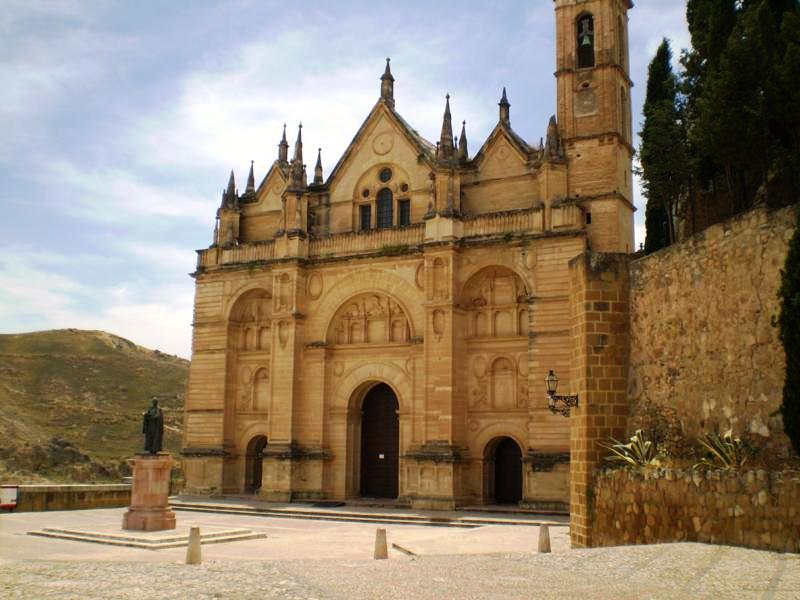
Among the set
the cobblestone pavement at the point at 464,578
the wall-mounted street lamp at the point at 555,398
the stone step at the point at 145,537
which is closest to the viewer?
the cobblestone pavement at the point at 464,578

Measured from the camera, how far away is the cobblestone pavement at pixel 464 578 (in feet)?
31.6

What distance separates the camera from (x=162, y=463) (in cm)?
2194

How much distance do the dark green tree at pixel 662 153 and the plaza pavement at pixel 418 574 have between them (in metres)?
13.9

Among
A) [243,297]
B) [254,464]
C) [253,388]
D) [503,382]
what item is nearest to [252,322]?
[243,297]

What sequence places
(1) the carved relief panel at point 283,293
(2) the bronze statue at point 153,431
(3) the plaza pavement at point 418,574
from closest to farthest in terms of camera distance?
(3) the plaza pavement at point 418,574
(2) the bronze statue at point 153,431
(1) the carved relief panel at point 283,293

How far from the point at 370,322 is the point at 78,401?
37.6 m

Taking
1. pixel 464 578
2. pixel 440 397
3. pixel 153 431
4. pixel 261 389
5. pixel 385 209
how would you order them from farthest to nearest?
1. pixel 261 389
2. pixel 385 209
3. pixel 440 397
4. pixel 153 431
5. pixel 464 578

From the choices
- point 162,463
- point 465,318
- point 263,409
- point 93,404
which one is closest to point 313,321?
point 263,409

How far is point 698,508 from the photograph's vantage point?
41.0 ft

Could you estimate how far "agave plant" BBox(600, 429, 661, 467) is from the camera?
14459mm

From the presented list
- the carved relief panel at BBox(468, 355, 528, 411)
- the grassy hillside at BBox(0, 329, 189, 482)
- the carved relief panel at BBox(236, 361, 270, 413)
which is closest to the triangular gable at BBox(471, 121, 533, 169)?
the carved relief panel at BBox(468, 355, 528, 411)

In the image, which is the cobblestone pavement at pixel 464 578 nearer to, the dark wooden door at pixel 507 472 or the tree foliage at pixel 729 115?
the tree foliage at pixel 729 115

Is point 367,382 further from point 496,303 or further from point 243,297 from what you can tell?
point 243,297

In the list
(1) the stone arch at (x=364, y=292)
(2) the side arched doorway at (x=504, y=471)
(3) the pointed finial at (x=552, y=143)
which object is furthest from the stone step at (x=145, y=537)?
(3) the pointed finial at (x=552, y=143)
